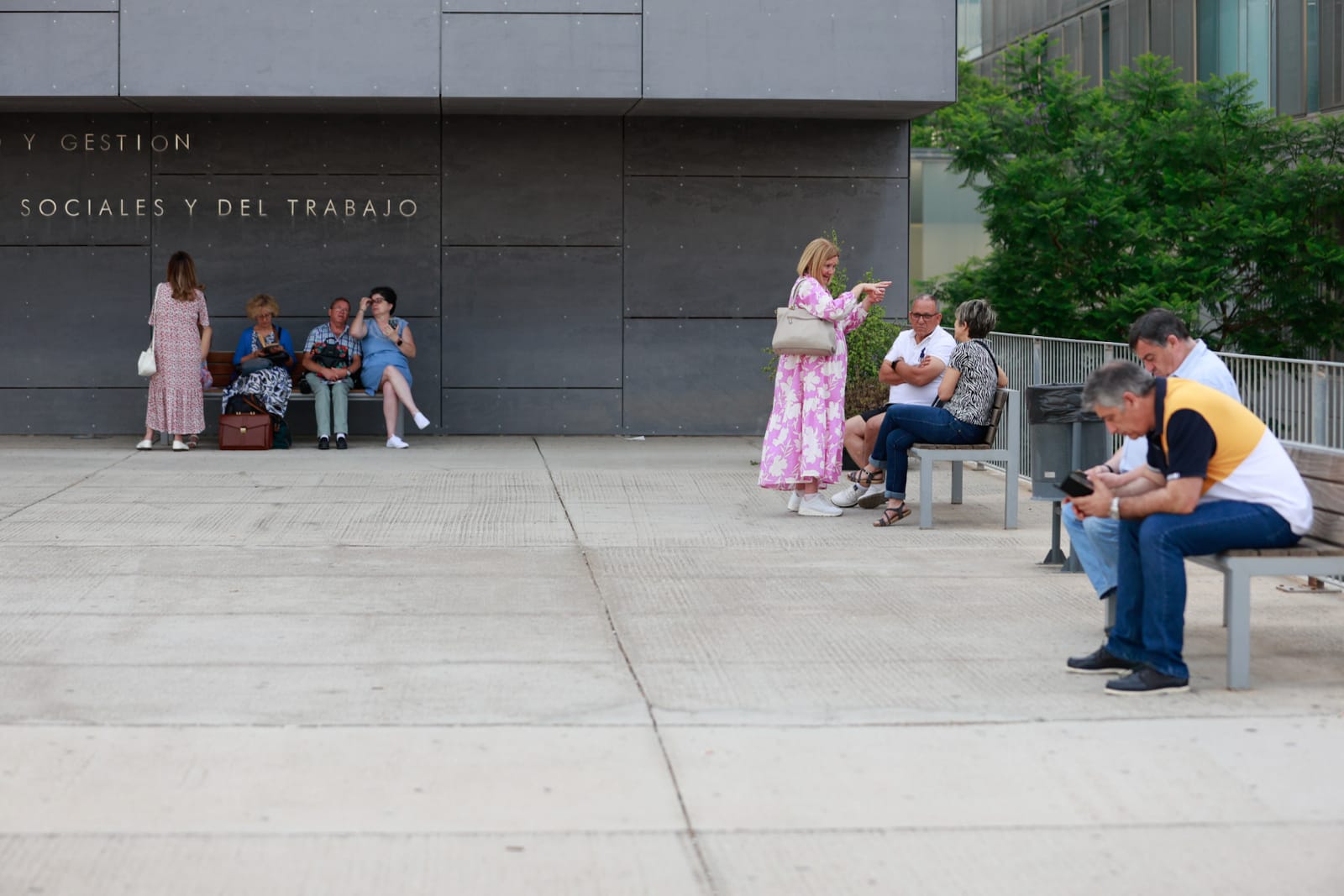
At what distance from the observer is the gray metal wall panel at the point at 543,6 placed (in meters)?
14.7

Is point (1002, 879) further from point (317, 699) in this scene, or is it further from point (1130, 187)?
point (1130, 187)

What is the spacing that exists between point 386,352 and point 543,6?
3.43 meters

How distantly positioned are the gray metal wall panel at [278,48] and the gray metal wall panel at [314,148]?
1707mm

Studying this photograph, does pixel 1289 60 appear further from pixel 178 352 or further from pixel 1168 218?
pixel 178 352

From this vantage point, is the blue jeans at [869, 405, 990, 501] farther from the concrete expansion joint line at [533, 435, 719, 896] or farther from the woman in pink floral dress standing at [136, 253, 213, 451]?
the woman in pink floral dress standing at [136, 253, 213, 451]

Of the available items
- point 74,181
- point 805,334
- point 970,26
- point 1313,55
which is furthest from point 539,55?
point 970,26

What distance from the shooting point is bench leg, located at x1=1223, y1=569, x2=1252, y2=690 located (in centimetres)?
594

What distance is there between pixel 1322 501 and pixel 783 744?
101 inches

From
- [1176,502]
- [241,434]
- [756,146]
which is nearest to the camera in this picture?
[1176,502]

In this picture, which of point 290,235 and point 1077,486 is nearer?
point 1077,486

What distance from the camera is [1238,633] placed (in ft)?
19.5

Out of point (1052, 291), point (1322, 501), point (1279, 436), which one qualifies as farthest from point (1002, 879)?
point (1052, 291)

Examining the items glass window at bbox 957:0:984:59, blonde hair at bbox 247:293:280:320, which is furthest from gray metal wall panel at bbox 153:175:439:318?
glass window at bbox 957:0:984:59

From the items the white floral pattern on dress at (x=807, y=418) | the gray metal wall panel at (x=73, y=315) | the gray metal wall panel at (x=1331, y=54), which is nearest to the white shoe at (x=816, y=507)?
the white floral pattern on dress at (x=807, y=418)
